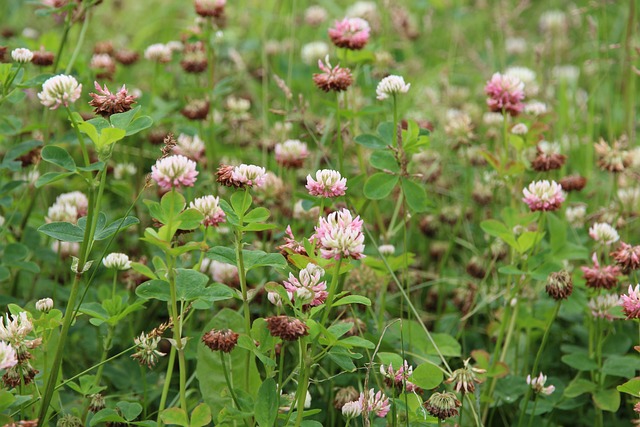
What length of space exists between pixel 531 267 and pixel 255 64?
2.04m

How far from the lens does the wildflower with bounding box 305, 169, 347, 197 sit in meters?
1.42

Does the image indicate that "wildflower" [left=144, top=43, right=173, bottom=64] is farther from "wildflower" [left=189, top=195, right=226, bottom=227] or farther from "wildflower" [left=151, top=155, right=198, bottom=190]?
"wildflower" [left=151, top=155, right=198, bottom=190]

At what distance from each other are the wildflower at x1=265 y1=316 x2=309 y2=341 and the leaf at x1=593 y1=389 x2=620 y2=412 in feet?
2.65

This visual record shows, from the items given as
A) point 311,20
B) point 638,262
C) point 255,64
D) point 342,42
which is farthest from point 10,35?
point 638,262

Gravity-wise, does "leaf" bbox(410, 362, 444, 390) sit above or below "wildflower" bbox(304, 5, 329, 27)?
above

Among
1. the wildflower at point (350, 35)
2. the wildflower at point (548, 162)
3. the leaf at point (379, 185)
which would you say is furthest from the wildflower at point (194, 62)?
the wildflower at point (548, 162)

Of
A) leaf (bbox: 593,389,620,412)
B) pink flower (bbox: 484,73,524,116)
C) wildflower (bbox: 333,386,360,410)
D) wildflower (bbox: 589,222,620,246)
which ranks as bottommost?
leaf (bbox: 593,389,620,412)

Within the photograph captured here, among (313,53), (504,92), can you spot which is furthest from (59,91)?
(313,53)

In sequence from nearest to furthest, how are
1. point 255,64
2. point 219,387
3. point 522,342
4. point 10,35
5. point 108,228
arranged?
point 108,228, point 219,387, point 522,342, point 10,35, point 255,64

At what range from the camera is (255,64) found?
11.6ft

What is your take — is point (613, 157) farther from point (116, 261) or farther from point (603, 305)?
point (116, 261)

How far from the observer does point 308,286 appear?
4.37 feet

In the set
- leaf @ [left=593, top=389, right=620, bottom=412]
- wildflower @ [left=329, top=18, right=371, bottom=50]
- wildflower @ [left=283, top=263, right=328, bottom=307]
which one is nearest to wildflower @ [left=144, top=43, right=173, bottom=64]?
wildflower @ [left=329, top=18, right=371, bottom=50]

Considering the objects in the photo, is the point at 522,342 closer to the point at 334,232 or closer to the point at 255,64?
the point at 334,232
